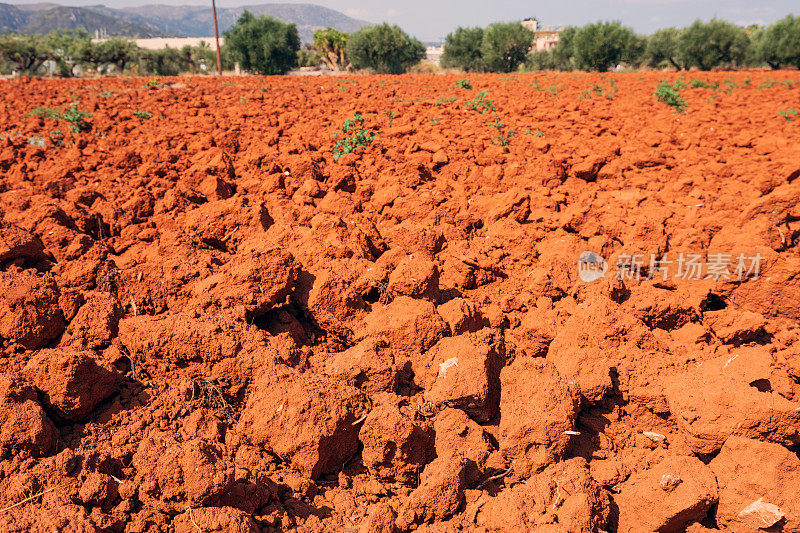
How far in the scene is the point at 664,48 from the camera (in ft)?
112

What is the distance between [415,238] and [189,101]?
7583 mm

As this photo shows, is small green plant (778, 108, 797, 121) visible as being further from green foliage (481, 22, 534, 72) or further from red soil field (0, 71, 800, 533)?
green foliage (481, 22, 534, 72)

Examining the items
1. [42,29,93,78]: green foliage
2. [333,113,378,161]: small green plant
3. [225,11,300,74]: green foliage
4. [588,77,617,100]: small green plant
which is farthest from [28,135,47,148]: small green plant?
[42,29,93,78]: green foliage

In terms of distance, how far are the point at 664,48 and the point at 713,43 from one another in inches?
176

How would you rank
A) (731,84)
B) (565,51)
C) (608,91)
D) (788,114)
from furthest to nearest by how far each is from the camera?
(565,51), (731,84), (608,91), (788,114)

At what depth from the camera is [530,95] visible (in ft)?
35.3

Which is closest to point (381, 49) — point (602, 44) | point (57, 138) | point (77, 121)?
point (602, 44)

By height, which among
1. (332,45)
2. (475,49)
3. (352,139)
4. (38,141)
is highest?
(332,45)

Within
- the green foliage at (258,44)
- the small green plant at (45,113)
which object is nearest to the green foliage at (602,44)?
the green foliage at (258,44)

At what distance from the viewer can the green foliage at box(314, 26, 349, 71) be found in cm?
4175

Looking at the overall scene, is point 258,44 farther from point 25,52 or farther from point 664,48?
point 664,48

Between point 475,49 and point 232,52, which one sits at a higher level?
point 475,49

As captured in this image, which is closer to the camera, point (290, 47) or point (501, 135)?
point (501, 135)

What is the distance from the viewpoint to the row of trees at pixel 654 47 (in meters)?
29.7
